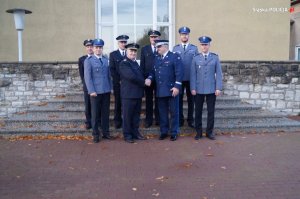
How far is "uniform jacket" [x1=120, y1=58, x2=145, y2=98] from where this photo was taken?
6953 millimetres

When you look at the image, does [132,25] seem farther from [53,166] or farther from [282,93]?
[53,166]

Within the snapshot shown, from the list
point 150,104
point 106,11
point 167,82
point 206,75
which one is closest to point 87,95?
point 150,104

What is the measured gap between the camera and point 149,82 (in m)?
7.12

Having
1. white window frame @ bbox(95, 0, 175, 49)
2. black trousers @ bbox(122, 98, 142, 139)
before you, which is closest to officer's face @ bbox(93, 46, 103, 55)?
black trousers @ bbox(122, 98, 142, 139)

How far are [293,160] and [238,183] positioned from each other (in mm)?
1615

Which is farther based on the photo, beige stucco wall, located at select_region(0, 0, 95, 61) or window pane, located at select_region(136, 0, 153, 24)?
window pane, located at select_region(136, 0, 153, 24)

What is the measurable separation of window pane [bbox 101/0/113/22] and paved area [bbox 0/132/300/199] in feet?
16.5

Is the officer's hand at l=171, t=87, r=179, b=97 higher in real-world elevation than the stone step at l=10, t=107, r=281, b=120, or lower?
higher

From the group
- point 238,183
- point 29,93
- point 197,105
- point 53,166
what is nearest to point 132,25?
point 29,93

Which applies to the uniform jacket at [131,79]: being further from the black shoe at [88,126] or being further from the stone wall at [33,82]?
the stone wall at [33,82]

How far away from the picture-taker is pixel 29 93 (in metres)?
9.28

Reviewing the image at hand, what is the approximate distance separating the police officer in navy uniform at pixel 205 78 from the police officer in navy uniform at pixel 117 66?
1.55 meters

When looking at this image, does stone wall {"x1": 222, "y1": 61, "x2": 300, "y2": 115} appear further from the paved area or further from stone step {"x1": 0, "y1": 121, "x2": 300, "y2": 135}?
the paved area

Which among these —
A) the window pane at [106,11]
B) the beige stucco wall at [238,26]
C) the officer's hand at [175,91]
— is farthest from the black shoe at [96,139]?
the beige stucco wall at [238,26]
